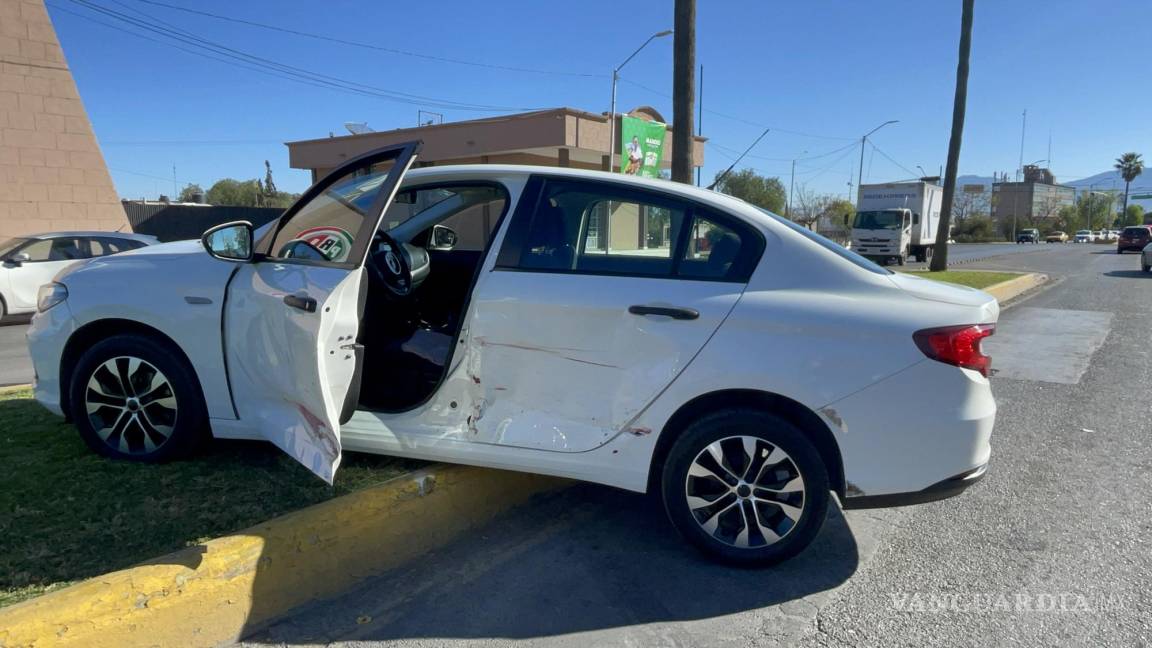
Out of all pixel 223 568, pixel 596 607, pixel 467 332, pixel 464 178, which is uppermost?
pixel 464 178

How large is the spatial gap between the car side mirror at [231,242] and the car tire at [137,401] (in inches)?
24.9

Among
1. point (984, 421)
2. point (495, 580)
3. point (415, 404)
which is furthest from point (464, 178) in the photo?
point (984, 421)

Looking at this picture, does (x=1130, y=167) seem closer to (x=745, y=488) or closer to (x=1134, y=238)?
(x=1134, y=238)

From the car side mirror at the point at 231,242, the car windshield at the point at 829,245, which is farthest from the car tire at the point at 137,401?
the car windshield at the point at 829,245

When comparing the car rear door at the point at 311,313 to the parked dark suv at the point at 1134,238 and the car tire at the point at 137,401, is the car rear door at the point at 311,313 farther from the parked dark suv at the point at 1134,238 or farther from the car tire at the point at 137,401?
the parked dark suv at the point at 1134,238

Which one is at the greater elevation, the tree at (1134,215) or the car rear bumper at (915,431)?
the tree at (1134,215)

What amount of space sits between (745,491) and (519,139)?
21083 mm

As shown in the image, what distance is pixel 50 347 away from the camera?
157 inches

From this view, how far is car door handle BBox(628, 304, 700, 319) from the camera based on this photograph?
3.20m

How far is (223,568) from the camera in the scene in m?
2.86

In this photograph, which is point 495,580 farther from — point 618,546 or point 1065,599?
point 1065,599

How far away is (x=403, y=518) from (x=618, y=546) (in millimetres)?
1075

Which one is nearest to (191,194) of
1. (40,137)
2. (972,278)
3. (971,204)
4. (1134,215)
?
(40,137)

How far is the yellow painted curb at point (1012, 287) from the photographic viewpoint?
591 inches
